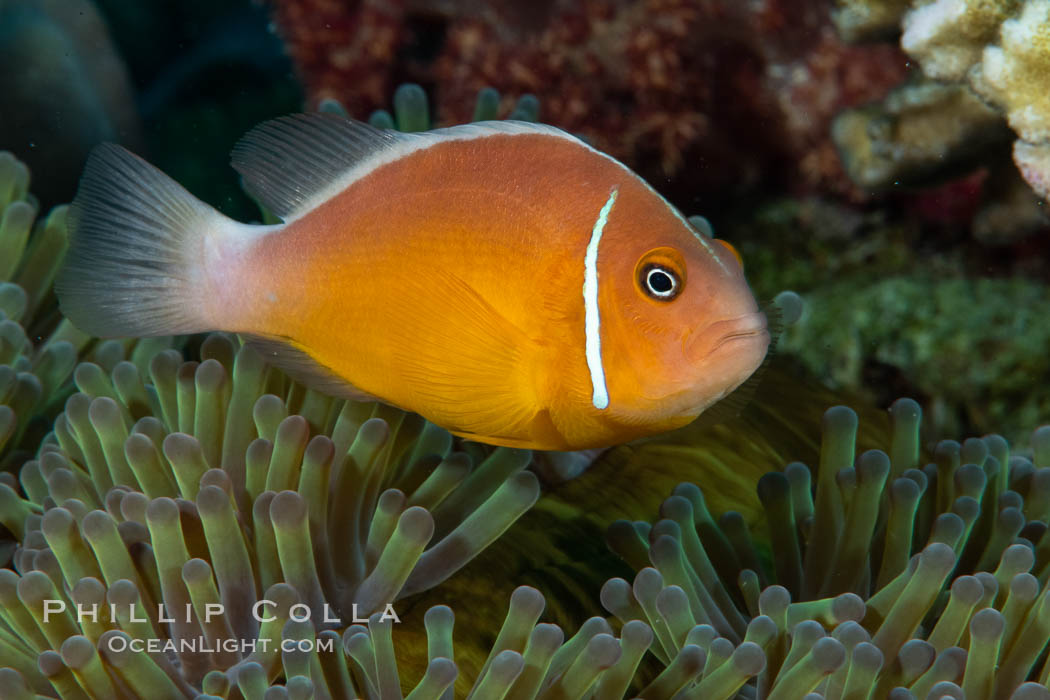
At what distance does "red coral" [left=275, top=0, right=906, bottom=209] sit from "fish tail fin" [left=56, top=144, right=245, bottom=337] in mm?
1872

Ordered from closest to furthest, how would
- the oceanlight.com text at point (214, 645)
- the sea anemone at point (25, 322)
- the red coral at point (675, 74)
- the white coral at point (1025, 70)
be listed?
the oceanlight.com text at point (214, 645) < the sea anemone at point (25, 322) < the white coral at point (1025, 70) < the red coral at point (675, 74)

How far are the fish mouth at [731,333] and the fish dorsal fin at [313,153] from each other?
545mm

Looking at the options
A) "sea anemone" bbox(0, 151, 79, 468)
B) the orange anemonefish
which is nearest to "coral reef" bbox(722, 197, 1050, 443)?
the orange anemonefish

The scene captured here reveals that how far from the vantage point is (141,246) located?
1777 mm

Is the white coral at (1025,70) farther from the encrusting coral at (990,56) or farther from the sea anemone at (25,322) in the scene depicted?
the sea anemone at (25,322)

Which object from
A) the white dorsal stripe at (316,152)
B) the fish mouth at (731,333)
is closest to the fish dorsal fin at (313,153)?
the white dorsal stripe at (316,152)

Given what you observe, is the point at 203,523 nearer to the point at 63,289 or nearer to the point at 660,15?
the point at 63,289

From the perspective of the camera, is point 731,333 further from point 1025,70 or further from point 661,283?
point 1025,70

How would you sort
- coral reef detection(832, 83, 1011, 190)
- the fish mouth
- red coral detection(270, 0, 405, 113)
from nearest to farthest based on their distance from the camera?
the fish mouth → coral reef detection(832, 83, 1011, 190) → red coral detection(270, 0, 405, 113)

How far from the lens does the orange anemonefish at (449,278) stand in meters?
1.45

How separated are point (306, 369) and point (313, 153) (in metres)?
0.41

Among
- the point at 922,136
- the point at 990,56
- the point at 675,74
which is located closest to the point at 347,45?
the point at 675,74

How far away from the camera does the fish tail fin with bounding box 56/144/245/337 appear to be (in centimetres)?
176

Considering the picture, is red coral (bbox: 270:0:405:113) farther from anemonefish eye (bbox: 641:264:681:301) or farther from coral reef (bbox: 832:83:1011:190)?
anemonefish eye (bbox: 641:264:681:301)
